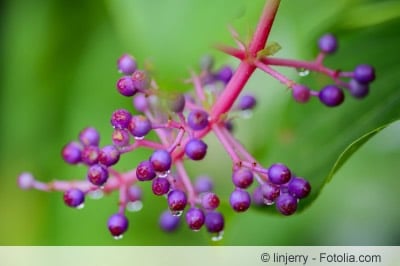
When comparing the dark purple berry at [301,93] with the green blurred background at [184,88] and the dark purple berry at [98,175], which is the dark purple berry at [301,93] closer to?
the green blurred background at [184,88]

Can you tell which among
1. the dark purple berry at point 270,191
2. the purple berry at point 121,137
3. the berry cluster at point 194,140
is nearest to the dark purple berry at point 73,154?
the berry cluster at point 194,140

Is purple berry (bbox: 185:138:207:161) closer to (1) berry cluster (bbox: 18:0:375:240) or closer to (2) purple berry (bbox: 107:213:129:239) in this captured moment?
(1) berry cluster (bbox: 18:0:375:240)

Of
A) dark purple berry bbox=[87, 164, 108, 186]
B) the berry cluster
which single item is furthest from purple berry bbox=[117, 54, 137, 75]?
dark purple berry bbox=[87, 164, 108, 186]

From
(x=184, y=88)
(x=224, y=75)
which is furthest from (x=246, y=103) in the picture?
(x=184, y=88)

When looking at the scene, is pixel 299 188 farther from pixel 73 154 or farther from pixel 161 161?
pixel 73 154

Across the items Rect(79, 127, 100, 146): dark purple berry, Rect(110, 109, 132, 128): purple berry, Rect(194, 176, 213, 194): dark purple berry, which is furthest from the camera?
Rect(194, 176, 213, 194): dark purple berry

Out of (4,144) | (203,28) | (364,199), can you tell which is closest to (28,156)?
(4,144)

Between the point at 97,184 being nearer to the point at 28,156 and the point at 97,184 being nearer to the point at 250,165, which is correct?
the point at 250,165
